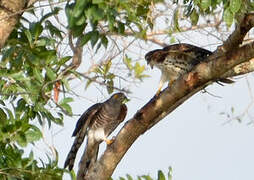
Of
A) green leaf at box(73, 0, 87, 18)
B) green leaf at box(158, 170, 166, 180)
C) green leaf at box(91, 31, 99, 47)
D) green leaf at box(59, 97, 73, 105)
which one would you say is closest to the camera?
green leaf at box(73, 0, 87, 18)

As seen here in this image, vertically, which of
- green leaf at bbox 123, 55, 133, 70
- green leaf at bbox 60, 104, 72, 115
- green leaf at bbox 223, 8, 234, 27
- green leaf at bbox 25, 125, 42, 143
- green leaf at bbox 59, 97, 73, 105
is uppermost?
green leaf at bbox 123, 55, 133, 70

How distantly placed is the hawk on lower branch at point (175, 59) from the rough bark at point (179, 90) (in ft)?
3.25

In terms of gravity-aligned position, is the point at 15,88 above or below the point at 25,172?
above

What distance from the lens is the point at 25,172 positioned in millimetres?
3479

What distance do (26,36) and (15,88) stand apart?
1.14 ft

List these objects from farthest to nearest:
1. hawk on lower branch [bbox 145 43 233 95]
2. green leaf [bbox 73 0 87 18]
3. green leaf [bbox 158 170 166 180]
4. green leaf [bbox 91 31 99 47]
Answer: hawk on lower branch [bbox 145 43 233 95] < green leaf [bbox 158 170 166 180] < green leaf [bbox 91 31 99 47] < green leaf [bbox 73 0 87 18]

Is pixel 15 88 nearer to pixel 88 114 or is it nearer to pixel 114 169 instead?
pixel 114 169

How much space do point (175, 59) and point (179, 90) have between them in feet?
A: 5.36

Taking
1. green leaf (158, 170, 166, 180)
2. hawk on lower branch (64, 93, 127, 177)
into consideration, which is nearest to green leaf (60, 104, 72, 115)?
green leaf (158, 170, 166, 180)

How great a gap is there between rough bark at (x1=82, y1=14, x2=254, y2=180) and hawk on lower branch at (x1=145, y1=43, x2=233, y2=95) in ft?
3.25

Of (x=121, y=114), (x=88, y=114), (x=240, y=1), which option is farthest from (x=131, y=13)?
(x=121, y=114)

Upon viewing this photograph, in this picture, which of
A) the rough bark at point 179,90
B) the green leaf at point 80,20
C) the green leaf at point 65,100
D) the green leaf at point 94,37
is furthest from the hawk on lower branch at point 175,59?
the green leaf at point 80,20

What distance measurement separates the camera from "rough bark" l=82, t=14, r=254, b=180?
3674mm

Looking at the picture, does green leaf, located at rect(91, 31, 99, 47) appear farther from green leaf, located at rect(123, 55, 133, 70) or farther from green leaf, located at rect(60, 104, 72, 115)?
green leaf, located at rect(123, 55, 133, 70)
